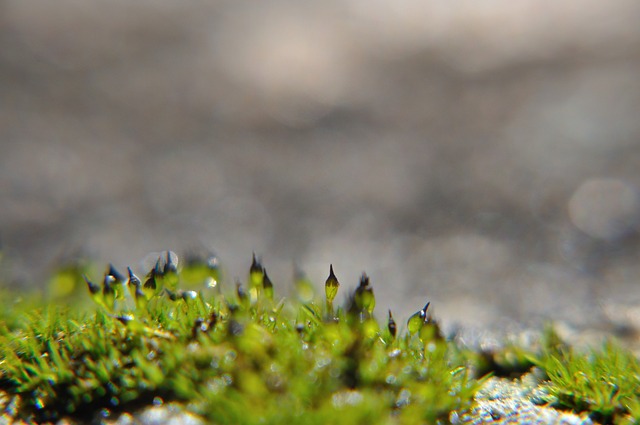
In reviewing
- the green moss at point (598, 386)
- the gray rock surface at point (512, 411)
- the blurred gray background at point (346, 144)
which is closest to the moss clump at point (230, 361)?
the gray rock surface at point (512, 411)

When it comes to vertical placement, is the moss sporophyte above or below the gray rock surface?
above

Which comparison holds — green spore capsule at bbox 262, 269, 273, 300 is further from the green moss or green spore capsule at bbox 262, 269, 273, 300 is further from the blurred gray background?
the blurred gray background

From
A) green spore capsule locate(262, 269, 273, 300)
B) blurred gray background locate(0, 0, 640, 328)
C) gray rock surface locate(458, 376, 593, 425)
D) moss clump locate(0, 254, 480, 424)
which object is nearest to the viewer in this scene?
moss clump locate(0, 254, 480, 424)

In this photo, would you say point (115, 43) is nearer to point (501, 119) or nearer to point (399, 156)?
point (399, 156)

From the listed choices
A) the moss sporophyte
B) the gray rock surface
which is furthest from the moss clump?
the gray rock surface

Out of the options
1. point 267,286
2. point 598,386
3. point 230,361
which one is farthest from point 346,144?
point 230,361

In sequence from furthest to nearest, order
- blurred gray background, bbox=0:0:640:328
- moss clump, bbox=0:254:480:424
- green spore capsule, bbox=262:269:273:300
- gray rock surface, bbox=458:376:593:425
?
blurred gray background, bbox=0:0:640:328 < green spore capsule, bbox=262:269:273:300 < gray rock surface, bbox=458:376:593:425 < moss clump, bbox=0:254:480:424

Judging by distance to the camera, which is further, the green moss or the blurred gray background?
the blurred gray background

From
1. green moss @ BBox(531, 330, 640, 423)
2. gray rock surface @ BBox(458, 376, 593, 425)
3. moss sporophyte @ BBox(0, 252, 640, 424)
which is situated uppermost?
moss sporophyte @ BBox(0, 252, 640, 424)

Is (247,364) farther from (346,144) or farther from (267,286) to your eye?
(346,144)
